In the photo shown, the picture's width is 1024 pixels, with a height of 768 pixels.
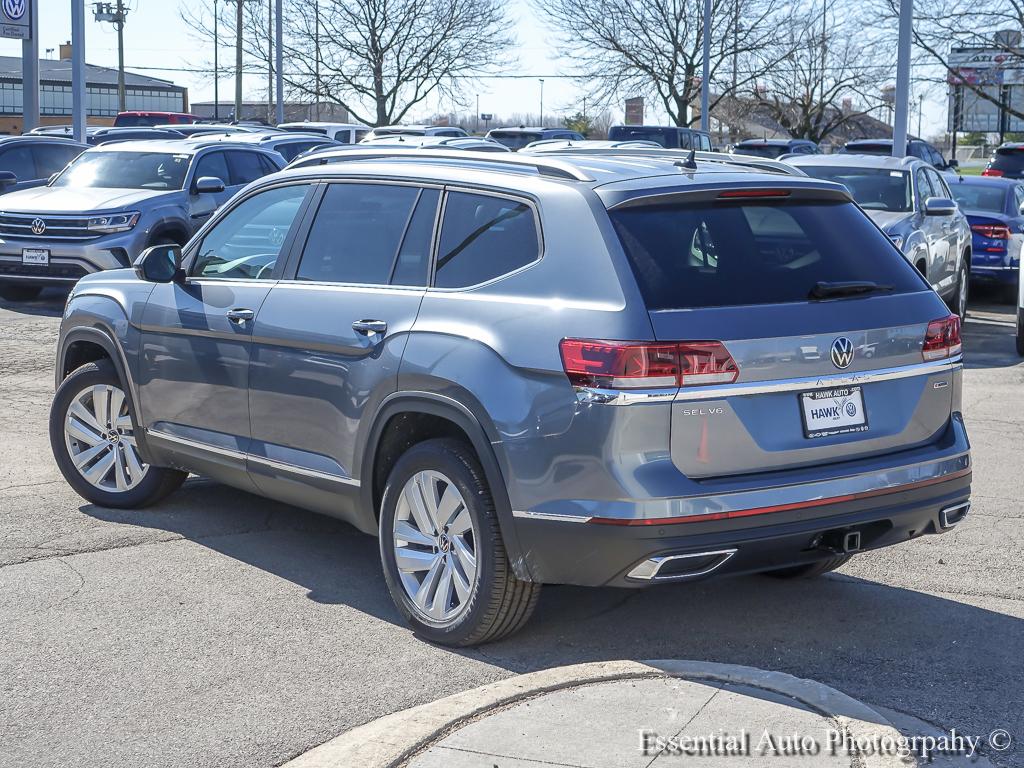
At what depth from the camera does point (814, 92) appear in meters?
50.8

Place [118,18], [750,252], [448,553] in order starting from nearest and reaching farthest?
[750,252], [448,553], [118,18]

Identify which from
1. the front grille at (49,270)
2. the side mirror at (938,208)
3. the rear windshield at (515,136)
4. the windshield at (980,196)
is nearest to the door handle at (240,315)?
the side mirror at (938,208)

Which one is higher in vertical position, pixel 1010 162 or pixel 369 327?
pixel 1010 162

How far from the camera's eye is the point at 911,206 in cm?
1362

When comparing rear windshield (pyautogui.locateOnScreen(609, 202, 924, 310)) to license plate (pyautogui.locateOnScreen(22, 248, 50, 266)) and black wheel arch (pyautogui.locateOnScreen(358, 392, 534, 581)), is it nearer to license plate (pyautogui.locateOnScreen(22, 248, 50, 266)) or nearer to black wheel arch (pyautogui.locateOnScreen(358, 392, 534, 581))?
black wheel arch (pyautogui.locateOnScreen(358, 392, 534, 581))

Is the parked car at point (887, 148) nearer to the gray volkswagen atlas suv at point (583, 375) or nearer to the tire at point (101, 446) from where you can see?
the tire at point (101, 446)

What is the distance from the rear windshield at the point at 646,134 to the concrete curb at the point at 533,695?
78.5 ft

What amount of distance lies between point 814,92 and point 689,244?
48315 mm

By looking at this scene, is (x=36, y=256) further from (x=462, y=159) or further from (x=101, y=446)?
(x=462, y=159)

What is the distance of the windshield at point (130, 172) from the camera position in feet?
52.0

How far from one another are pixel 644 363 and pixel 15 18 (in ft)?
86.1

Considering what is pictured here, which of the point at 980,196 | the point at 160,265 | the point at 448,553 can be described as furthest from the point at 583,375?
the point at 980,196

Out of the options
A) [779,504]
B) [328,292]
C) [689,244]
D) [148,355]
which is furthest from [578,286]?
[148,355]

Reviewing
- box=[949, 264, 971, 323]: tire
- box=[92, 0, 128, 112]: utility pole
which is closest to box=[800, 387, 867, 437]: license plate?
box=[949, 264, 971, 323]: tire
